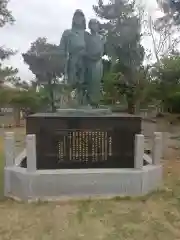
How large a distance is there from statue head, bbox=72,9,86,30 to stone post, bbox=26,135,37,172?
2.24 m

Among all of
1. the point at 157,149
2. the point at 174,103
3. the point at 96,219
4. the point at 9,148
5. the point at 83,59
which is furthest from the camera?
the point at 174,103

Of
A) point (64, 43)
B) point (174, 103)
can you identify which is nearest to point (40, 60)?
point (174, 103)

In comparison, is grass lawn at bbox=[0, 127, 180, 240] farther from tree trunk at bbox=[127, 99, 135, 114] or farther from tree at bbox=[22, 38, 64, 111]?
tree at bbox=[22, 38, 64, 111]

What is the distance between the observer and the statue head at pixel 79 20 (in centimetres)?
579

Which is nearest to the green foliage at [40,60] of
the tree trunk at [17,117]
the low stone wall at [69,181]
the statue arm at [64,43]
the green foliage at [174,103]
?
the tree trunk at [17,117]

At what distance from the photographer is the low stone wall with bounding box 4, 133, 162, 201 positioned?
473 cm

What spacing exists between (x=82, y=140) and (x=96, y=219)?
146cm

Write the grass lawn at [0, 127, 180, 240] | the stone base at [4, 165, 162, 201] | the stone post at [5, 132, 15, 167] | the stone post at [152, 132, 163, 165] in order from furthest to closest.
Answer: the stone post at [152, 132, 163, 165]
the stone post at [5, 132, 15, 167]
the stone base at [4, 165, 162, 201]
the grass lawn at [0, 127, 180, 240]

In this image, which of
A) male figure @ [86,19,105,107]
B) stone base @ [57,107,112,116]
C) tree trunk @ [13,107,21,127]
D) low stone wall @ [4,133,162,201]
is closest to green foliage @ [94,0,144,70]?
tree trunk @ [13,107,21,127]

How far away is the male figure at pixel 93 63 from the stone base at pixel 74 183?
157 centimetres

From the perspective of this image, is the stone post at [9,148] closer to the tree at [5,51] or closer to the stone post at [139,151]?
the stone post at [139,151]

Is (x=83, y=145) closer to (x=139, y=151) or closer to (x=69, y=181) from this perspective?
(x=69, y=181)

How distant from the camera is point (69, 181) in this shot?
15.7 ft

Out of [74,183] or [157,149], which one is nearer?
[74,183]
